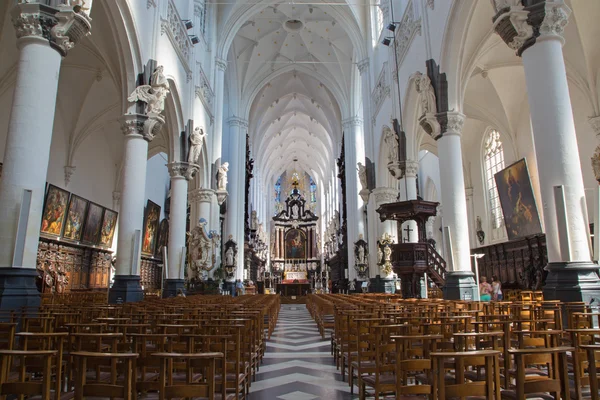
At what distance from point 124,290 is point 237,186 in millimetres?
16050

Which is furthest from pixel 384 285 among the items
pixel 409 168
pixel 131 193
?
pixel 131 193

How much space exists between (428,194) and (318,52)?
1136 centimetres

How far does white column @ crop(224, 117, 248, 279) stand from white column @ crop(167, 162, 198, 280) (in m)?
9.48

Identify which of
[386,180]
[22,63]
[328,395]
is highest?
[386,180]

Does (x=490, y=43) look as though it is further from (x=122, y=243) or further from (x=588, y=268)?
(x=122, y=243)

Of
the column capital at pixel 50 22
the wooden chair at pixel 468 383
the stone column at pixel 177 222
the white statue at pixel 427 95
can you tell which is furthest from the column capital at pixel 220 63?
the wooden chair at pixel 468 383

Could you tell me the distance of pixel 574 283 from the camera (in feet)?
20.0

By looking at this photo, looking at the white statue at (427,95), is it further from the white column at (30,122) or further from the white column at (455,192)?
the white column at (30,122)

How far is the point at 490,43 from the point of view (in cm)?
1285

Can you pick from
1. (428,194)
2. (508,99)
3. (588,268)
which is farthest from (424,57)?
(428,194)

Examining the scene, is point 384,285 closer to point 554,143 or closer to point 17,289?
point 554,143

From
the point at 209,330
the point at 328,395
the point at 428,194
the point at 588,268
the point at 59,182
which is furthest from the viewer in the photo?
the point at 428,194

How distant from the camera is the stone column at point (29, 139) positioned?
19.5 feet

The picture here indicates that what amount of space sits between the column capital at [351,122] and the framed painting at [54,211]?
1669 cm
